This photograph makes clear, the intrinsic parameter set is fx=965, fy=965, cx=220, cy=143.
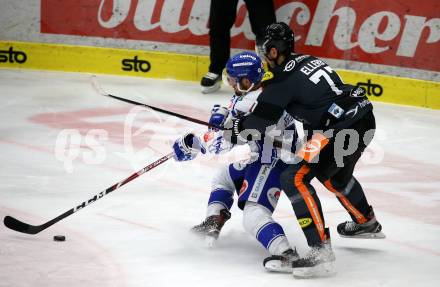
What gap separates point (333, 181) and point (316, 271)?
533 mm

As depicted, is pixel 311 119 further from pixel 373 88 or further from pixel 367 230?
pixel 373 88

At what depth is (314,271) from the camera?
166 inches

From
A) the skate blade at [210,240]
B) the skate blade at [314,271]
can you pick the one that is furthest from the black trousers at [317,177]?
the skate blade at [210,240]

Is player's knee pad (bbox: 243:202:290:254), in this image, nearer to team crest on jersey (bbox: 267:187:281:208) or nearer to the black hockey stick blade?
team crest on jersey (bbox: 267:187:281:208)

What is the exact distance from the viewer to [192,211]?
17.8 ft

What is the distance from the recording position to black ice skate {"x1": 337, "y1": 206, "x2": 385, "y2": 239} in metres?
4.77

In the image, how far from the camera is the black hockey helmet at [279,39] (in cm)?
440

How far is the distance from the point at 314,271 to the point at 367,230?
26.2 inches

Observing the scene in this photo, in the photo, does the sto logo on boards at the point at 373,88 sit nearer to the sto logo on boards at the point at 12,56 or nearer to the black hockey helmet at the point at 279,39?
the sto logo on boards at the point at 12,56

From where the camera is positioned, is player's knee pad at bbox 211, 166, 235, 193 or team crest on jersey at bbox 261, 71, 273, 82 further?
player's knee pad at bbox 211, 166, 235, 193

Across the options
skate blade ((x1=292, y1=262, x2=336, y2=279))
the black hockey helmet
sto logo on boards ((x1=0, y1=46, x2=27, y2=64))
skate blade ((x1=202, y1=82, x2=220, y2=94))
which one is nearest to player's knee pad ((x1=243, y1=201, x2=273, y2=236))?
skate blade ((x1=292, y1=262, x2=336, y2=279))

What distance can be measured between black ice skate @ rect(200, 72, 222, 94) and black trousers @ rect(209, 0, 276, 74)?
0.19ft

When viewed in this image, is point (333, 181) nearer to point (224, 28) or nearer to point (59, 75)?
point (224, 28)

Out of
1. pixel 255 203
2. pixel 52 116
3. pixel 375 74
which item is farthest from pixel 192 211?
pixel 375 74
